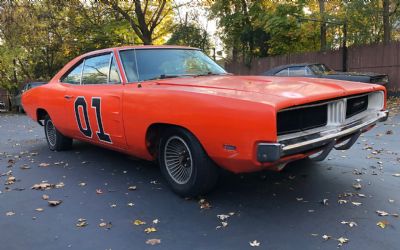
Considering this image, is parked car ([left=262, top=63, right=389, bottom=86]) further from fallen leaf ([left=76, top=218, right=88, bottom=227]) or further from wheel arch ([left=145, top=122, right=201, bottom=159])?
fallen leaf ([left=76, top=218, right=88, bottom=227])

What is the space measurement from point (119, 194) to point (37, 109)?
3.18 m

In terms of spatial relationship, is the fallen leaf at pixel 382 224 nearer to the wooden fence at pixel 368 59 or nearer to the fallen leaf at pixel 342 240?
the fallen leaf at pixel 342 240

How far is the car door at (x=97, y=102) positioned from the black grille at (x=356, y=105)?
2.39 metres

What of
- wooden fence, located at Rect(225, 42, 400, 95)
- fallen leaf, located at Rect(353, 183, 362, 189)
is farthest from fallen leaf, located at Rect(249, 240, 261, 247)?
wooden fence, located at Rect(225, 42, 400, 95)

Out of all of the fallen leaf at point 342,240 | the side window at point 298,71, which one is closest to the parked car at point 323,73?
the side window at point 298,71

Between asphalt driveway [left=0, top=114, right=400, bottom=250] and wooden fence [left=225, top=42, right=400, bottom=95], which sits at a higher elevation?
wooden fence [left=225, top=42, right=400, bottom=95]

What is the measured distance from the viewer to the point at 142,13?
23391 millimetres

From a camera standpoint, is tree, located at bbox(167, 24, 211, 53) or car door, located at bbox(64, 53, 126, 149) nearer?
car door, located at bbox(64, 53, 126, 149)

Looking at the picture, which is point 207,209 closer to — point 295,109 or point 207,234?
point 207,234

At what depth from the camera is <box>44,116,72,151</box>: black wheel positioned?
6.80 meters

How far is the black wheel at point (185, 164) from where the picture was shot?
3908mm

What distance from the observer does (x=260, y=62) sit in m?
23.4

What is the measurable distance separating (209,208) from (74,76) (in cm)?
317

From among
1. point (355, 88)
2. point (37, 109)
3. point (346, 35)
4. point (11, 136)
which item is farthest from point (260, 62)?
point (355, 88)
